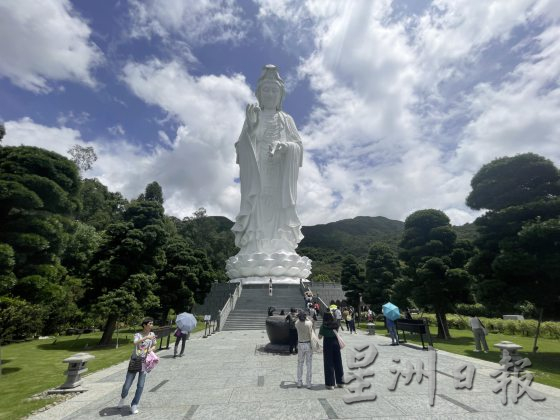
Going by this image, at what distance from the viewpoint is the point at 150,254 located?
58.1ft

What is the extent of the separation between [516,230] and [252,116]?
A: 962 inches

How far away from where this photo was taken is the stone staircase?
58.9 feet

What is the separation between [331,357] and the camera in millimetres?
6375

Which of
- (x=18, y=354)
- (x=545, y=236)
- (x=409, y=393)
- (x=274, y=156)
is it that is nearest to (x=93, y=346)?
(x=18, y=354)

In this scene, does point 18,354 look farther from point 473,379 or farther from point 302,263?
point 302,263

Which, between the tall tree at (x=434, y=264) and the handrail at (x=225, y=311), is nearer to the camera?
the tall tree at (x=434, y=264)

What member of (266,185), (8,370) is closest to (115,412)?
(8,370)

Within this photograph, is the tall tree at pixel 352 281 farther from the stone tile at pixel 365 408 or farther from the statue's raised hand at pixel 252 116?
the stone tile at pixel 365 408

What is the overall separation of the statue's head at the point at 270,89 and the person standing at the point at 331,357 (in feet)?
96.5

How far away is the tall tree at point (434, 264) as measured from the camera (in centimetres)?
1689

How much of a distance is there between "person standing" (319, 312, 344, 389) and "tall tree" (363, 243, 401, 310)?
67.0ft

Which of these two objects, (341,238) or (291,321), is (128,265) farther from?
(341,238)

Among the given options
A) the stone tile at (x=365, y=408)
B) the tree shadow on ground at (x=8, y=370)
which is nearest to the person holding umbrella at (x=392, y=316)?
the stone tile at (x=365, y=408)

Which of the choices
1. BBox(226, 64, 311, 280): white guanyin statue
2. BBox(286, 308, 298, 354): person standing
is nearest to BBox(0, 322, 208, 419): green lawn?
BBox(286, 308, 298, 354): person standing
